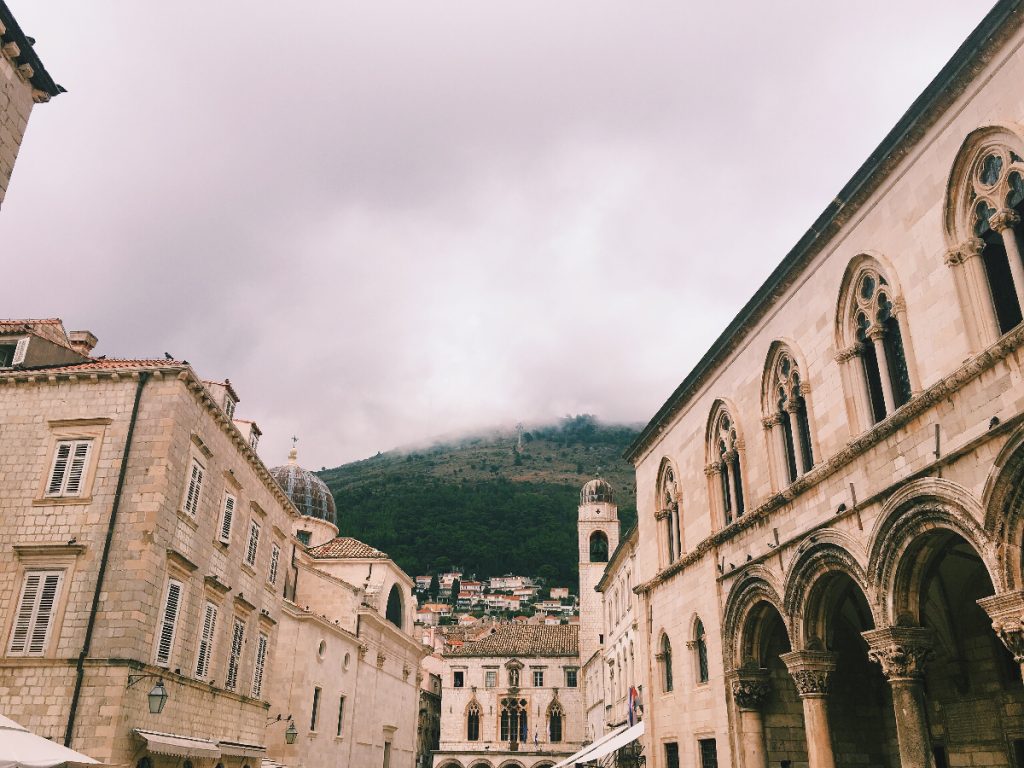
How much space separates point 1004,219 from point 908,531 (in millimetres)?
4600

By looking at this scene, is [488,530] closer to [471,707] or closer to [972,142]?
[471,707]

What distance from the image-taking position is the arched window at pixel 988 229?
10.5 m

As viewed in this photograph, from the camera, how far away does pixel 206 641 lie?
20.9 metres

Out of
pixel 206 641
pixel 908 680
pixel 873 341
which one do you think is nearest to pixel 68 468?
pixel 206 641

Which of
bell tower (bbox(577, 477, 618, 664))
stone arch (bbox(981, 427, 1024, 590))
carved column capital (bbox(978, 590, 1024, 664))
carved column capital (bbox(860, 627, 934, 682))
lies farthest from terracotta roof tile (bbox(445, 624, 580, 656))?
stone arch (bbox(981, 427, 1024, 590))

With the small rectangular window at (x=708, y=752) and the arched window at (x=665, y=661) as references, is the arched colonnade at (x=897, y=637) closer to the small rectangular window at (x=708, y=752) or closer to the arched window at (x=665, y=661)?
the small rectangular window at (x=708, y=752)

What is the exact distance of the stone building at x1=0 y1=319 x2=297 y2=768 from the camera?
16.5 metres

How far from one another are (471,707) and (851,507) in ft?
213

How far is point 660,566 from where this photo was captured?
A: 2388cm

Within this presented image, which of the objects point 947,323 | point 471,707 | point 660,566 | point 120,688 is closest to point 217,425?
point 120,688

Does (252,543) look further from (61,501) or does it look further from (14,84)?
(14,84)

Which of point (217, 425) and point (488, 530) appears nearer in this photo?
point (217, 425)

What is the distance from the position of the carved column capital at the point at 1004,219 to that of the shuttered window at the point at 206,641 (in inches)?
759

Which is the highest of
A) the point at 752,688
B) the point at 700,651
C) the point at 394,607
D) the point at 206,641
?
the point at 394,607
